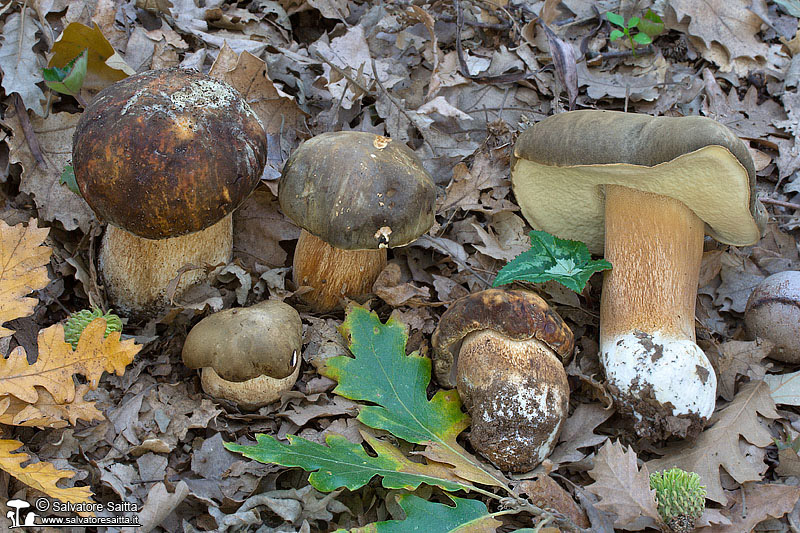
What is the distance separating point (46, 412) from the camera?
2184 mm

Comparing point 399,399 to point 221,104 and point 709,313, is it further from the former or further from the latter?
point 709,313

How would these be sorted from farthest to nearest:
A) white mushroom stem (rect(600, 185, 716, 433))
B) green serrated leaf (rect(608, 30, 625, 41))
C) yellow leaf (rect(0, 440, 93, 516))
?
green serrated leaf (rect(608, 30, 625, 41)), white mushroom stem (rect(600, 185, 716, 433)), yellow leaf (rect(0, 440, 93, 516))

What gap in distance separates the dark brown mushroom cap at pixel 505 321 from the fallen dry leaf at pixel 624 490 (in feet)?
1.58

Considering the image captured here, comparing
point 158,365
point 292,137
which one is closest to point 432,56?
point 292,137

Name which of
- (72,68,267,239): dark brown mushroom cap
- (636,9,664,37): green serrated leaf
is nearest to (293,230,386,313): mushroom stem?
(72,68,267,239): dark brown mushroom cap

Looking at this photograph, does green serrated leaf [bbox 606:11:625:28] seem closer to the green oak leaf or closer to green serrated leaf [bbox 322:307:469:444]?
the green oak leaf

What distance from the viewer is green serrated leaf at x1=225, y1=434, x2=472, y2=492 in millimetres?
2102

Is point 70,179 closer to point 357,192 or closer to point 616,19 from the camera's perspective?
point 357,192

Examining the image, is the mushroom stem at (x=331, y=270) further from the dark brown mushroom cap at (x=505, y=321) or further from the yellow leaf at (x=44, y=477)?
the yellow leaf at (x=44, y=477)

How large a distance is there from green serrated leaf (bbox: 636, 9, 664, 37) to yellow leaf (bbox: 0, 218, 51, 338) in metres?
3.80

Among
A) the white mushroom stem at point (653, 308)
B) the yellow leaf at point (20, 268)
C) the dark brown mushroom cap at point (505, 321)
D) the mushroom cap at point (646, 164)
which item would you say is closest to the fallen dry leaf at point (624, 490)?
the white mushroom stem at point (653, 308)

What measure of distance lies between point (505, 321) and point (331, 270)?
36.9 inches

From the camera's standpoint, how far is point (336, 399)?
8.64 ft

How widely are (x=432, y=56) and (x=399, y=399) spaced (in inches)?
96.2
